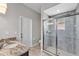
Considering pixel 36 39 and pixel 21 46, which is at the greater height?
pixel 36 39

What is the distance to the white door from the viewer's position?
1.83 m

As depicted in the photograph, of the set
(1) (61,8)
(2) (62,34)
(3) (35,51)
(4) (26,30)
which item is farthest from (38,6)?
(3) (35,51)

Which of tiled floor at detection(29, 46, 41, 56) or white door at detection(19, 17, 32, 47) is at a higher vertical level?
white door at detection(19, 17, 32, 47)

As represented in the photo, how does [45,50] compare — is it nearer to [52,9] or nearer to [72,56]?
[72,56]

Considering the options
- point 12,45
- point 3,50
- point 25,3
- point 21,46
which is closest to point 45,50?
point 21,46

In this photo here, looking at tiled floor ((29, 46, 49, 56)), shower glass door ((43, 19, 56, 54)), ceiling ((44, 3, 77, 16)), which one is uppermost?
ceiling ((44, 3, 77, 16))

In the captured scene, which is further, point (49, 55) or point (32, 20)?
point (32, 20)

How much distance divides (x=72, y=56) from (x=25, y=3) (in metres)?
1.19

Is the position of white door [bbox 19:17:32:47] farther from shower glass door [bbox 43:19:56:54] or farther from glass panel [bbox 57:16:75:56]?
glass panel [bbox 57:16:75:56]

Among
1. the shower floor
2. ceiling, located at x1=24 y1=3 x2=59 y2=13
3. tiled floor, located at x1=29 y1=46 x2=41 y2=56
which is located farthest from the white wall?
the shower floor

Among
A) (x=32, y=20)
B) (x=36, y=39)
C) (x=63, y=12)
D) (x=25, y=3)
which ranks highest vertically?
(x=25, y=3)

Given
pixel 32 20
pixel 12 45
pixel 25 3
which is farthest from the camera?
pixel 32 20

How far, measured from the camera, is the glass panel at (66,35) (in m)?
1.76

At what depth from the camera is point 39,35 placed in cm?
180
